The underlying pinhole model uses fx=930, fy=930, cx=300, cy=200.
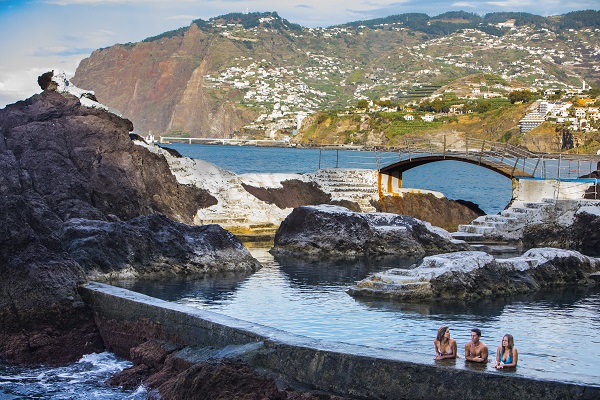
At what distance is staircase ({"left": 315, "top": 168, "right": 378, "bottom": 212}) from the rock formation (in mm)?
6021

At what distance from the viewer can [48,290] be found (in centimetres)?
1491

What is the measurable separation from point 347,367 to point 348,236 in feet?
50.7

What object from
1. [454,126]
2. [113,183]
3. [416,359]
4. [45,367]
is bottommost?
[45,367]

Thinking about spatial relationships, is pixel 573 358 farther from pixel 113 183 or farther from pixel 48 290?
pixel 113 183

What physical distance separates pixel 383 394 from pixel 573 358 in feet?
13.6

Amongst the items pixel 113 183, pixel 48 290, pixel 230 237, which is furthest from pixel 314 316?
pixel 113 183

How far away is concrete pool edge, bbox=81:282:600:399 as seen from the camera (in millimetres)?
9688

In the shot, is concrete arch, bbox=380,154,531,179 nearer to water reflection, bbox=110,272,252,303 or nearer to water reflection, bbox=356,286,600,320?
water reflection, bbox=356,286,600,320

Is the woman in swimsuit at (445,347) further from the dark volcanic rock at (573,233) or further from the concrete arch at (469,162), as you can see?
the concrete arch at (469,162)

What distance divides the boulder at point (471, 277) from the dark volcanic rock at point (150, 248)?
14.0 feet

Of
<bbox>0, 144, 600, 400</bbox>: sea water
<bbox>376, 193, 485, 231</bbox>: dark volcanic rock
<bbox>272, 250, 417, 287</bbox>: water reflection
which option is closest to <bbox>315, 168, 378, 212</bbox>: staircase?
<bbox>376, 193, 485, 231</bbox>: dark volcanic rock

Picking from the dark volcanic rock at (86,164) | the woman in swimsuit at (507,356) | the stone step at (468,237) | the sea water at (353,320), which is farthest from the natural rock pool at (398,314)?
the stone step at (468,237)

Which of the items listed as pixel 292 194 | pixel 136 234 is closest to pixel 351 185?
pixel 292 194

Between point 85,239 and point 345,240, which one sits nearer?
point 85,239
